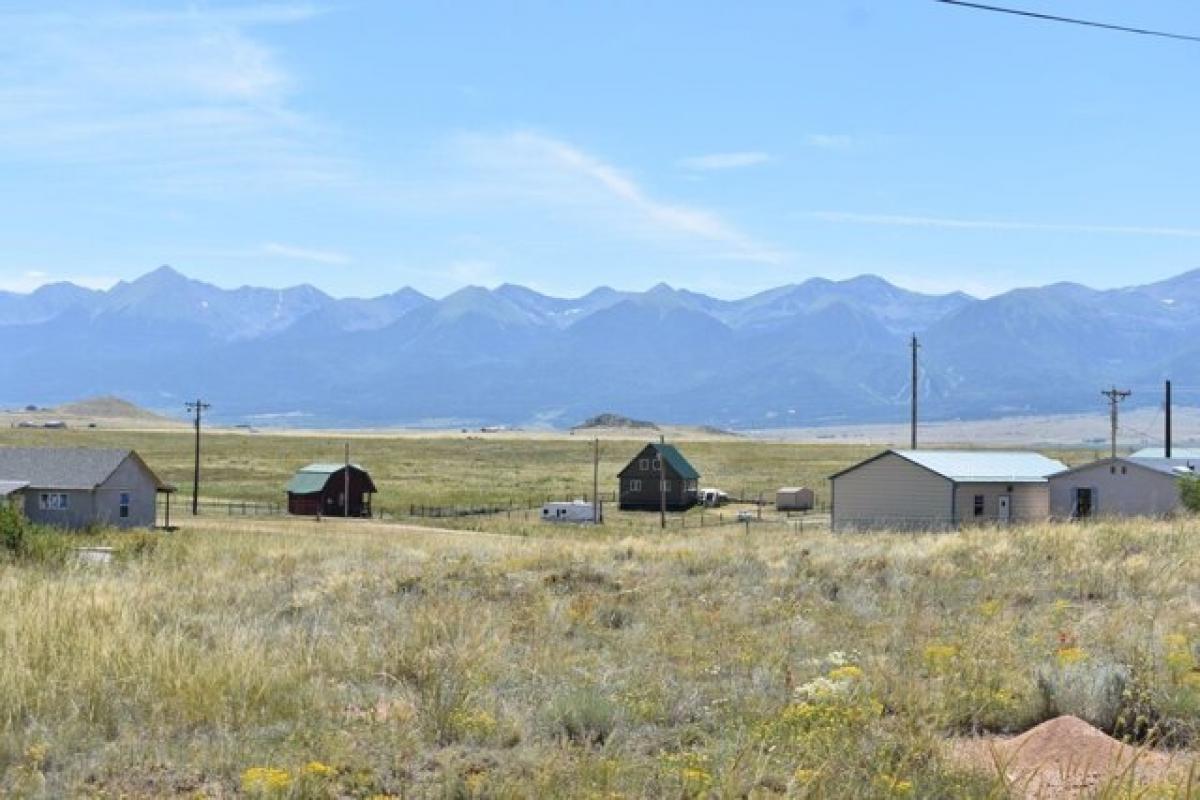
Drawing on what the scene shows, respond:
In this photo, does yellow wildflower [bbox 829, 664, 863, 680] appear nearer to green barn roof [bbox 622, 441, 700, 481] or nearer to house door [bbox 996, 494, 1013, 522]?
house door [bbox 996, 494, 1013, 522]

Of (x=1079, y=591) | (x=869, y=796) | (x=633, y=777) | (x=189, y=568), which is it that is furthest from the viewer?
(x=189, y=568)

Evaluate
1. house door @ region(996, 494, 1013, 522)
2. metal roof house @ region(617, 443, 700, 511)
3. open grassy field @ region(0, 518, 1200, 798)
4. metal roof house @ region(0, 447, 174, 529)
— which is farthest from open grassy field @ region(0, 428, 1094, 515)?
open grassy field @ region(0, 518, 1200, 798)

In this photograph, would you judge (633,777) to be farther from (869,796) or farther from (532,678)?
(532,678)

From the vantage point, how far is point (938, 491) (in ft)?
177

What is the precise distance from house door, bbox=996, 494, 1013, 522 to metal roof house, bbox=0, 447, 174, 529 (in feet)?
134

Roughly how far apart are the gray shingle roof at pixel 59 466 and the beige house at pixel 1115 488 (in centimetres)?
4555

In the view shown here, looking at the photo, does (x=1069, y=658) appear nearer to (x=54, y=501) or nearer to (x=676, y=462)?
(x=54, y=501)

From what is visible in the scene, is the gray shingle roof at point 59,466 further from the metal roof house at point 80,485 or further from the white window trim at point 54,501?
the white window trim at point 54,501

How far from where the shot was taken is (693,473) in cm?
9225

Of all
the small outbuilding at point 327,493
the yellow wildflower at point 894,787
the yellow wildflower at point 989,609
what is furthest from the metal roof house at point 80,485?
the yellow wildflower at point 894,787

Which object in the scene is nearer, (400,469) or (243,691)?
(243,691)

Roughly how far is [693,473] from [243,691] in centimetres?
8546

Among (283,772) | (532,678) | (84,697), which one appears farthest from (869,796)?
(84,697)

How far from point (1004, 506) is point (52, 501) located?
44.9 m
